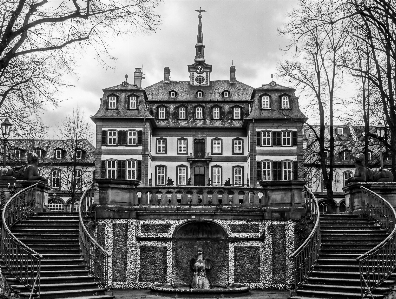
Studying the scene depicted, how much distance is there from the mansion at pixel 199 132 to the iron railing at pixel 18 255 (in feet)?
108

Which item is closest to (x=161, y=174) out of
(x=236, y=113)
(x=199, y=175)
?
(x=199, y=175)

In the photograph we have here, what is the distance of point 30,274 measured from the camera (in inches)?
594

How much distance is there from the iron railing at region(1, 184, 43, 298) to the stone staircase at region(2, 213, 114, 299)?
0.59 ft

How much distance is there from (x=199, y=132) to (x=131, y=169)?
23.9 ft

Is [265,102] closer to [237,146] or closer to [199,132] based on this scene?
[237,146]

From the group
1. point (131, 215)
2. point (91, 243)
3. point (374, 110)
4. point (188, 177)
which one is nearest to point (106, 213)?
point (131, 215)

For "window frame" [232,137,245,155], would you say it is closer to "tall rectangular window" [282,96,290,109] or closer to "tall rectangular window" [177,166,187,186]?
"tall rectangular window" [177,166,187,186]

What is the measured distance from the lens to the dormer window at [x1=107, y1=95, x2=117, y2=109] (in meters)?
52.5

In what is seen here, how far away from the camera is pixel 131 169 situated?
170 feet

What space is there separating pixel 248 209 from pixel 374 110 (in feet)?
28.4

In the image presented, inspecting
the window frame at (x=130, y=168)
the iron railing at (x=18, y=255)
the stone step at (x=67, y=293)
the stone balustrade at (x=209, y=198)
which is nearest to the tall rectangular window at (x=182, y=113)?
the window frame at (x=130, y=168)

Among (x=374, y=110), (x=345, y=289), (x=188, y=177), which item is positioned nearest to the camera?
(x=345, y=289)

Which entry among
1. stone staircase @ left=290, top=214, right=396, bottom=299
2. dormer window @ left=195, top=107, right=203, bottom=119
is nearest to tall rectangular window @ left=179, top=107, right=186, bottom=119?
dormer window @ left=195, top=107, right=203, bottom=119

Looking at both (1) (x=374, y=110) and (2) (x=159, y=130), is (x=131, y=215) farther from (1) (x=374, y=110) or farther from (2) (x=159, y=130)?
(2) (x=159, y=130)
